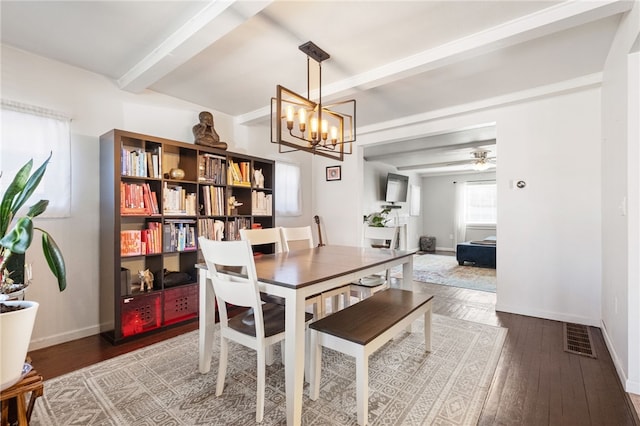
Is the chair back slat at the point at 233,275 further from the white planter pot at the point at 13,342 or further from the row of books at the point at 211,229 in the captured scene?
the row of books at the point at 211,229

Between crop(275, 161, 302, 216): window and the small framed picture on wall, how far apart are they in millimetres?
541

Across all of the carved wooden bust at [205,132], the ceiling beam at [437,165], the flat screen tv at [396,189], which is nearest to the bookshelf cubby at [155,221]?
the carved wooden bust at [205,132]

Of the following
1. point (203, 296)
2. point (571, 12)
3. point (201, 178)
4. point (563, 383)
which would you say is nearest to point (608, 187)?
point (571, 12)

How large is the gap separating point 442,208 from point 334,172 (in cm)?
507

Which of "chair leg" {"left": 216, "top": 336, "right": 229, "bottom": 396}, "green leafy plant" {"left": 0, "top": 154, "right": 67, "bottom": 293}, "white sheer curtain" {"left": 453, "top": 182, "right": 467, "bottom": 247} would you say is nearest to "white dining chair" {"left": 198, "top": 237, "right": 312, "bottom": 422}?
"chair leg" {"left": 216, "top": 336, "right": 229, "bottom": 396}

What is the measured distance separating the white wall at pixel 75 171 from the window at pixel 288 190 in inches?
77.2

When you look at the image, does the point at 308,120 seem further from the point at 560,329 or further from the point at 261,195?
the point at 560,329

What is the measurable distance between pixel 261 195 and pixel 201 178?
838 millimetres

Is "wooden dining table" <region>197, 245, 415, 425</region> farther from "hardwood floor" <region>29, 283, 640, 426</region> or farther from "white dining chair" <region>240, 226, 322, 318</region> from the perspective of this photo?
"hardwood floor" <region>29, 283, 640, 426</region>

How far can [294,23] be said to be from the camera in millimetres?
1992

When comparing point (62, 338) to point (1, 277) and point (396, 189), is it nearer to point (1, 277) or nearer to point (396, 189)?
point (1, 277)

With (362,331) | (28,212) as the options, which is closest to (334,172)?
(362,331)

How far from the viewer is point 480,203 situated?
8062mm

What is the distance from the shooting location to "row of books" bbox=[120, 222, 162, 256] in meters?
2.58
